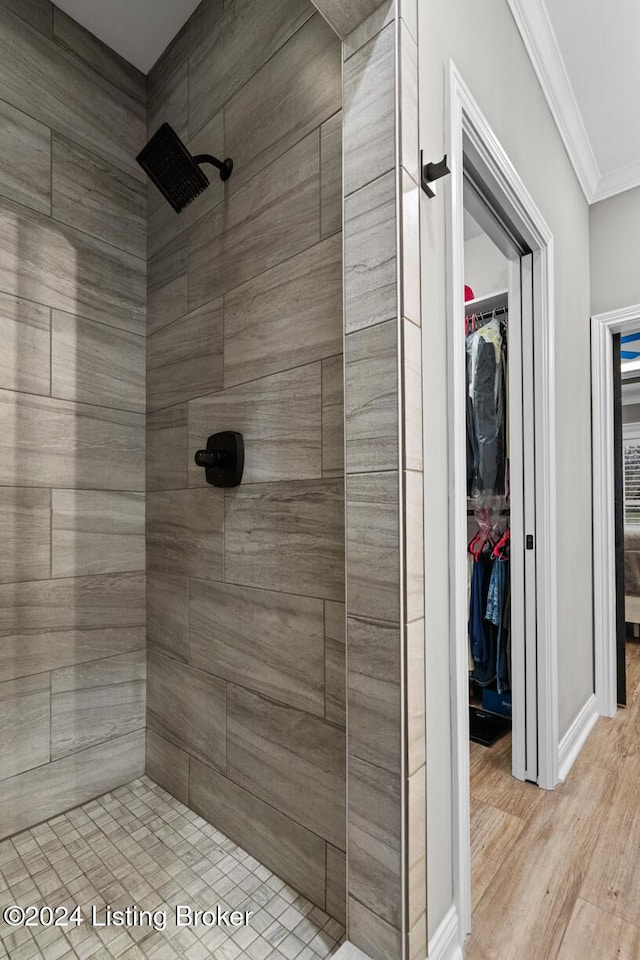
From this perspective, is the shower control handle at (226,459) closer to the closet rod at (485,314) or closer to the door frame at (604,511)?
the closet rod at (485,314)

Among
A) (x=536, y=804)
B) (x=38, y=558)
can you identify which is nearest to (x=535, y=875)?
(x=536, y=804)

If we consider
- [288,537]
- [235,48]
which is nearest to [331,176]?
[235,48]

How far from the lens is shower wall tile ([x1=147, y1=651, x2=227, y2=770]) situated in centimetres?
154

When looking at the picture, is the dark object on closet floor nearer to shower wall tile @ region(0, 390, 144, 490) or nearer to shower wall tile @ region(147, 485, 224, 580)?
shower wall tile @ region(147, 485, 224, 580)

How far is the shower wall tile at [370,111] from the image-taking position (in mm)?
1022

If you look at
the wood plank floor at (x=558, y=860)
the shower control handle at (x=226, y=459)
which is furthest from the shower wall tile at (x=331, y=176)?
the wood plank floor at (x=558, y=860)

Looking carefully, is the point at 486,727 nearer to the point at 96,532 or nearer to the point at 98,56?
the point at 96,532

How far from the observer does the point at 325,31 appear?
1.28m

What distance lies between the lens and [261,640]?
1410 mm

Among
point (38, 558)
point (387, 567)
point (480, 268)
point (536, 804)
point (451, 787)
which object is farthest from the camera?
point (480, 268)

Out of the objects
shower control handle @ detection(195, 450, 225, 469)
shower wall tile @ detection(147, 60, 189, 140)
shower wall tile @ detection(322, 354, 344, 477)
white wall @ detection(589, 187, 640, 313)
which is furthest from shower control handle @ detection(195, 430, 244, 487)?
white wall @ detection(589, 187, 640, 313)

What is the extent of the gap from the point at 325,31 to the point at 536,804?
7.91ft

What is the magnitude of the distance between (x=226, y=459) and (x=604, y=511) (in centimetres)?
193

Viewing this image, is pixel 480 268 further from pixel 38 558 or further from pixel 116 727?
pixel 116 727
